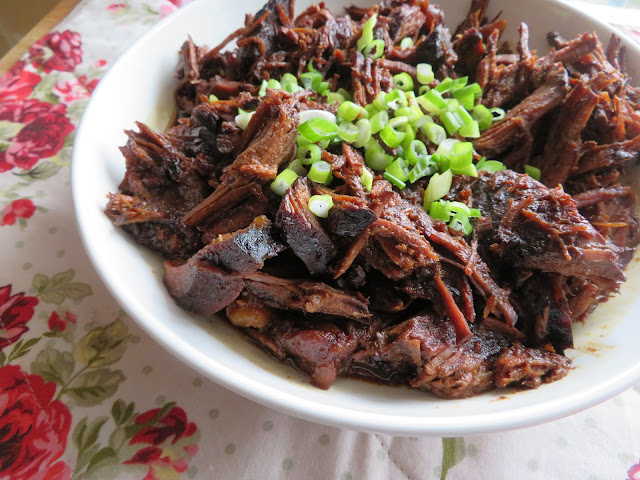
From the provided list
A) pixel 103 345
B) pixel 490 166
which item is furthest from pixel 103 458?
pixel 490 166

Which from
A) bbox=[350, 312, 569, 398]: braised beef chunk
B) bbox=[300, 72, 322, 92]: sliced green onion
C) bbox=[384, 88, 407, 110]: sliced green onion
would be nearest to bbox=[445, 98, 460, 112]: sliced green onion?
bbox=[384, 88, 407, 110]: sliced green onion

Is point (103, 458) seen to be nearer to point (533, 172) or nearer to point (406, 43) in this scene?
point (533, 172)

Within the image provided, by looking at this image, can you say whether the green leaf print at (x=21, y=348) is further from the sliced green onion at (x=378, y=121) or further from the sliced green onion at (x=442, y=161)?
the sliced green onion at (x=442, y=161)

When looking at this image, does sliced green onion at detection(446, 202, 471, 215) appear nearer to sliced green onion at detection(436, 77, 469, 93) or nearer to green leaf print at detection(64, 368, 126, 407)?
sliced green onion at detection(436, 77, 469, 93)

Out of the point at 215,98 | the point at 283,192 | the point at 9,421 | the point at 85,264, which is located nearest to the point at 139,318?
the point at 283,192

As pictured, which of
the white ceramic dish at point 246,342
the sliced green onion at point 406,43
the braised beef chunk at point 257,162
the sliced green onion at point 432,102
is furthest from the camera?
the sliced green onion at point 406,43

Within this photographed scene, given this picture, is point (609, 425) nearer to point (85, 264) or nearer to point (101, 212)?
point (101, 212)

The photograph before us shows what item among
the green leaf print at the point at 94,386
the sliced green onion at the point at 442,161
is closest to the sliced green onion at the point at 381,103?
the sliced green onion at the point at 442,161
